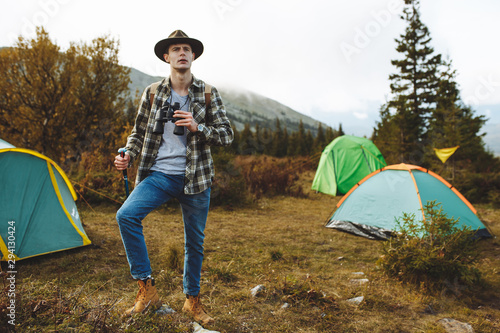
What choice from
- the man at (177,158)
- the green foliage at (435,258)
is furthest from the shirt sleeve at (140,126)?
the green foliage at (435,258)

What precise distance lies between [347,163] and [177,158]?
969 centimetres

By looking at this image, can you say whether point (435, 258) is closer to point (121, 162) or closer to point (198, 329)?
point (198, 329)

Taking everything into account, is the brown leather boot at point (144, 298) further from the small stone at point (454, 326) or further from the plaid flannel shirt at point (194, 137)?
the small stone at point (454, 326)

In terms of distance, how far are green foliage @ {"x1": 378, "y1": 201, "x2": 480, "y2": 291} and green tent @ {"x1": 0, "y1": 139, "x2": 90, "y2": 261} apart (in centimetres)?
438

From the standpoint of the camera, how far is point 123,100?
1446cm

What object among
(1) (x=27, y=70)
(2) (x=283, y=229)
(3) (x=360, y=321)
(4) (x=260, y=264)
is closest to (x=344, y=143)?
(2) (x=283, y=229)

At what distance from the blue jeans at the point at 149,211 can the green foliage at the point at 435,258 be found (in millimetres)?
2638

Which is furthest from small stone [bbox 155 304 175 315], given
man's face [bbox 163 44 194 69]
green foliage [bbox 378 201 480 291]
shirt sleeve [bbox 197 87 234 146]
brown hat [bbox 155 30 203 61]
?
green foliage [bbox 378 201 480 291]

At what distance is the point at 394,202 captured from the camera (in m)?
6.06

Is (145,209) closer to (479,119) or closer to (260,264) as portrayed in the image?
(260,264)

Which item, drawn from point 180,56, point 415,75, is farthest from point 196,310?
point 415,75

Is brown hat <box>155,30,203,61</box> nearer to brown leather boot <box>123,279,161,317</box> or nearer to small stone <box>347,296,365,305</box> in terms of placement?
brown leather boot <box>123,279,161,317</box>

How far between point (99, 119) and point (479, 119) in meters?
15.4

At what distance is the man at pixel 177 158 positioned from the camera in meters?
2.25
